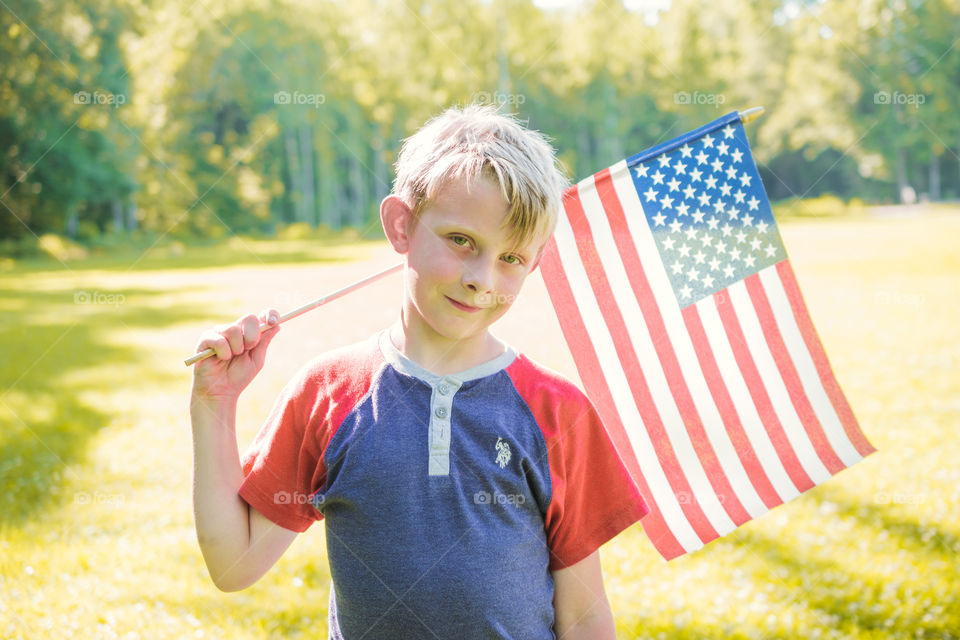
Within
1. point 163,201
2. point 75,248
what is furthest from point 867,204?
point 75,248

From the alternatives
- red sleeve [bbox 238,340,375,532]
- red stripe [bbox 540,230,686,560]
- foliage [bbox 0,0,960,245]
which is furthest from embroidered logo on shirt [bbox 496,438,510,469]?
foliage [bbox 0,0,960,245]

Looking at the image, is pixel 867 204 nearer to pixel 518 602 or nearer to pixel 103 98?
pixel 103 98

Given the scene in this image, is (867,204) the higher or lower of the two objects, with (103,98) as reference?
lower

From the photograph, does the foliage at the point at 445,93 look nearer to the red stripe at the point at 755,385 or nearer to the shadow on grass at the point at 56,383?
the shadow on grass at the point at 56,383

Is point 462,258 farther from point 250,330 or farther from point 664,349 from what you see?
point 664,349

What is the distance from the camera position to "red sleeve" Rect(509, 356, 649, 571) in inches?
63.7

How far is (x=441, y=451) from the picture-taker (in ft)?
5.05

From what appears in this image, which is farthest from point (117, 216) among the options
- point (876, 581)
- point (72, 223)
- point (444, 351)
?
point (444, 351)

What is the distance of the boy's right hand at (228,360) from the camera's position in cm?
158

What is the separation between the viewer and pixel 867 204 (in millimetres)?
44500

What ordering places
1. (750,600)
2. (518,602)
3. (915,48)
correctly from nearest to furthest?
(518,602) → (750,600) → (915,48)

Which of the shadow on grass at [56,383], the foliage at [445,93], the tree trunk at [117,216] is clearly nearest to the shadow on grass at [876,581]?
the shadow on grass at [56,383]

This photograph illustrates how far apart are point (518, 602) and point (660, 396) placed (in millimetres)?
1143

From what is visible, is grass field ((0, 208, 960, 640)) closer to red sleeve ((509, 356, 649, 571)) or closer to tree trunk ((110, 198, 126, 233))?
red sleeve ((509, 356, 649, 571))
